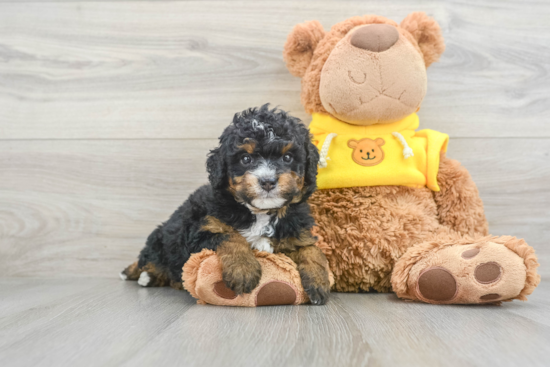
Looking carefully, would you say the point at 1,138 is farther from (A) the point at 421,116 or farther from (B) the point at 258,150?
(A) the point at 421,116

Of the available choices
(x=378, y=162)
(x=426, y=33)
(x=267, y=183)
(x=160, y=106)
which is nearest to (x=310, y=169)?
(x=267, y=183)

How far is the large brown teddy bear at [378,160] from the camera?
174 cm

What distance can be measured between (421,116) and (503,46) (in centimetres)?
56

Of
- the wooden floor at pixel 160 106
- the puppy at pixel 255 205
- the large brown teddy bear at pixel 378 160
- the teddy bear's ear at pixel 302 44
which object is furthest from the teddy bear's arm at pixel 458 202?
the teddy bear's ear at pixel 302 44

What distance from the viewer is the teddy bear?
1734mm

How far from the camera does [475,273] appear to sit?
144 centimetres

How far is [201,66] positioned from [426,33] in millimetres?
1156

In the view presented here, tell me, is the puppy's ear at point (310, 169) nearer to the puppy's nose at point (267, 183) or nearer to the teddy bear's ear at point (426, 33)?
the puppy's nose at point (267, 183)

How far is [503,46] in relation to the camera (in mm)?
2240

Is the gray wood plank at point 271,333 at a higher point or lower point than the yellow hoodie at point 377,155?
lower

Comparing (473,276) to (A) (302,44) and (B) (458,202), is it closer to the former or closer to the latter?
(B) (458,202)

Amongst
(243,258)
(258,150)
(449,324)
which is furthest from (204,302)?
(449,324)

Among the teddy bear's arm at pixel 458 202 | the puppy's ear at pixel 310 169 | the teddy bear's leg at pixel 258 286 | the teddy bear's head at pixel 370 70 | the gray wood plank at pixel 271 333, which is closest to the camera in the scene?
the gray wood plank at pixel 271 333

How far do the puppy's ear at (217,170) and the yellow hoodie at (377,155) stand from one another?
0.45 metres
